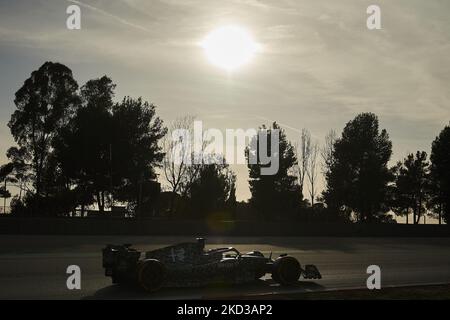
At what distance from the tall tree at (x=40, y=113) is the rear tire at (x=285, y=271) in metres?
46.8

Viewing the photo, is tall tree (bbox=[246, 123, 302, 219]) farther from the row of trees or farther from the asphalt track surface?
the asphalt track surface

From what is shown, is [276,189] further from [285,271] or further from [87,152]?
[285,271]

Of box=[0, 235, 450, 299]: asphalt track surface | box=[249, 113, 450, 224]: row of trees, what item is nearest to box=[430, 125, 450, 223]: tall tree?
box=[249, 113, 450, 224]: row of trees

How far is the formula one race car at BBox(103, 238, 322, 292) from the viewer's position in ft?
43.0

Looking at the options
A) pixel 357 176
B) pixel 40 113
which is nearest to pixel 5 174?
pixel 40 113

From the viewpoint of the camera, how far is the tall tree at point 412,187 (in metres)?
80.9

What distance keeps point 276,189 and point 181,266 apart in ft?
177

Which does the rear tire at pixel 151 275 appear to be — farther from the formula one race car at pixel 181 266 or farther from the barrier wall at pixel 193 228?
the barrier wall at pixel 193 228

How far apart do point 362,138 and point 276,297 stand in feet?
215

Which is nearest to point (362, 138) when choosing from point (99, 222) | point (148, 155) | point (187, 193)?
point (187, 193)

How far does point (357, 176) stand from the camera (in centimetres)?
7381

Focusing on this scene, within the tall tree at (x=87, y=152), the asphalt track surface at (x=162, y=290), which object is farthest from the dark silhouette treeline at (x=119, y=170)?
the asphalt track surface at (x=162, y=290)
